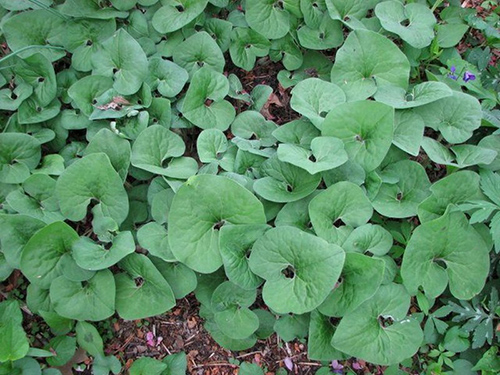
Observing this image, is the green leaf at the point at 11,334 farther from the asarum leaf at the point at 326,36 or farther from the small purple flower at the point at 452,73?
the small purple flower at the point at 452,73

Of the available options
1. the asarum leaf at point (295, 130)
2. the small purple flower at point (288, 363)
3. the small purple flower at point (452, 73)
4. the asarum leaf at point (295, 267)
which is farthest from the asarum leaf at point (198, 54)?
the small purple flower at point (288, 363)

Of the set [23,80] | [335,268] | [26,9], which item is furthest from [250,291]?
[26,9]

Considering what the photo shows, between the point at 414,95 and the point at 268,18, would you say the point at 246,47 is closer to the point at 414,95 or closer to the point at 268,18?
the point at 268,18

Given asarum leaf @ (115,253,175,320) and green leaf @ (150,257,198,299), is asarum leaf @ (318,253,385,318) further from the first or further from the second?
asarum leaf @ (115,253,175,320)

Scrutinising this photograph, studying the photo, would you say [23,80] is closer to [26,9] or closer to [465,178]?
[26,9]

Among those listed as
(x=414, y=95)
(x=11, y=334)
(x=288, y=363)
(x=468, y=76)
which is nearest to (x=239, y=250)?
(x=288, y=363)

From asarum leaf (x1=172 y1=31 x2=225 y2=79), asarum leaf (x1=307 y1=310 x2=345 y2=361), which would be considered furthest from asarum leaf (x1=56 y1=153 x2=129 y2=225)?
asarum leaf (x1=307 y1=310 x2=345 y2=361)
